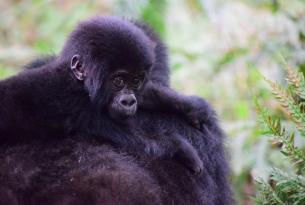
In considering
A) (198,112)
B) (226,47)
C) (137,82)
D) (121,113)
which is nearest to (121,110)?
(121,113)

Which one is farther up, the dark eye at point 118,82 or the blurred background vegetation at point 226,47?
the blurred background vegetation at point 226,47

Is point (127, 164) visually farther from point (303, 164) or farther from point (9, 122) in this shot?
point (303, 164)

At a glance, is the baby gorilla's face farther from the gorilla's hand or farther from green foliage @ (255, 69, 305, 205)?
green foliage @ (255, 69, 305, 205)

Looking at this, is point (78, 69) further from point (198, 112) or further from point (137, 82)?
point (198, 112)

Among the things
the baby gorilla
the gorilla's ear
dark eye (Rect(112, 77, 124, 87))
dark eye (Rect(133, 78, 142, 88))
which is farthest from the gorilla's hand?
the gorilla's ear

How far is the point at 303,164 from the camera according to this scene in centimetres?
269

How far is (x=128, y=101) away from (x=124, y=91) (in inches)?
4.1

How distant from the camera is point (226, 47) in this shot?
7.07m

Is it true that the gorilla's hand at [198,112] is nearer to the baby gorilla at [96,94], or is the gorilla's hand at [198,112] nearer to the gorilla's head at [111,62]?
the baby gorilla at [96,94]

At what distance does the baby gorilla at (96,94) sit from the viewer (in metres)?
3.07

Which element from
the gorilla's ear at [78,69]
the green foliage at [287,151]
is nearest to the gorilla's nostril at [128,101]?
the gorilla's ear at [78,69]

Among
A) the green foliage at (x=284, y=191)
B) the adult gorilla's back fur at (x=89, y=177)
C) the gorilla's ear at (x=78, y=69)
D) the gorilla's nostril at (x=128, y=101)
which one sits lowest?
the adult gorilla's back fur at (x=89, y=177)

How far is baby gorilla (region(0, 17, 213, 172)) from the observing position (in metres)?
3.07

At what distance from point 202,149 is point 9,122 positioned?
1090mm
